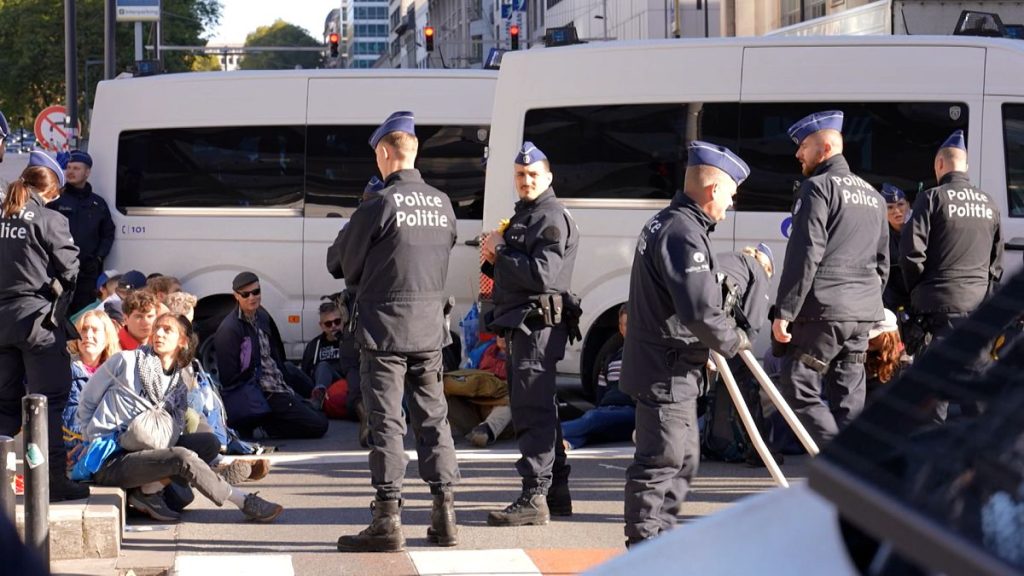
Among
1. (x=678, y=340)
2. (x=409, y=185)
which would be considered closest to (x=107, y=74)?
(x=409, y=185)

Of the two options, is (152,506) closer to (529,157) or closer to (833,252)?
(529,157)

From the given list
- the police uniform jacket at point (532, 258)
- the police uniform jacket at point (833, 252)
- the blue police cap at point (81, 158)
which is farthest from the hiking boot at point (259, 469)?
the blue police cap at point (81, 158)

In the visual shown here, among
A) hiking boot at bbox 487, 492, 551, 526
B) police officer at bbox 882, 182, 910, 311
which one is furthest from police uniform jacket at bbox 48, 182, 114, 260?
police officer at bbox 882, 182, 910, 311

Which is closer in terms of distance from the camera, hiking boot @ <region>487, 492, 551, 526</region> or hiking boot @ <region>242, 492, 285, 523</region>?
hiking boot @ <region>487, 492, 551, 526</region>

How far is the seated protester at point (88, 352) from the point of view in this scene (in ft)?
24.2

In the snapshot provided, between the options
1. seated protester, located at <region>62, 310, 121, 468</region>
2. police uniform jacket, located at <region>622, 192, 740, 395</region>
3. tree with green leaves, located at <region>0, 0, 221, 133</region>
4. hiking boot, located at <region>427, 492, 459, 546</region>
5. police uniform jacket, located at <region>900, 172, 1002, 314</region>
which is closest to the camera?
police uniform jacket, located at <region>622, 192, 740, 395</region>

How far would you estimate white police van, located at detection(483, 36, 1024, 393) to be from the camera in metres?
9.09

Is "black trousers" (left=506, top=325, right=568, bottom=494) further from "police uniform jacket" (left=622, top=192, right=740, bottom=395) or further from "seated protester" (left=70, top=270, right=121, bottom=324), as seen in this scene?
"seated protester" (left=70, top=270, right=121, bottom=324)

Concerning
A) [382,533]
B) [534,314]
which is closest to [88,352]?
[382,533]

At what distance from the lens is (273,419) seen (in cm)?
968

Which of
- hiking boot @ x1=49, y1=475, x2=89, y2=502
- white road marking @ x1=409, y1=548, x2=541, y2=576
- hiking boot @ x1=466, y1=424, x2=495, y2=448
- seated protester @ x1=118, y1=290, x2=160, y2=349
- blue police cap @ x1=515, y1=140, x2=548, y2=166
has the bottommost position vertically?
hiking boot @ x1=466, y1=424, x2=495, y2=448

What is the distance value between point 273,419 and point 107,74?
546 inches

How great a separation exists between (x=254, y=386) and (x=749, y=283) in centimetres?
465

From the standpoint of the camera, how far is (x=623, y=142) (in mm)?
9805
